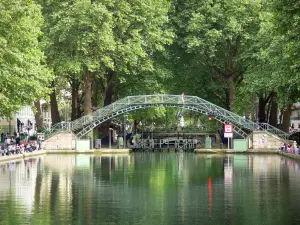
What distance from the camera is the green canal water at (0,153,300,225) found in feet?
69.0

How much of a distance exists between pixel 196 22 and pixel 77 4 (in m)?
12.7

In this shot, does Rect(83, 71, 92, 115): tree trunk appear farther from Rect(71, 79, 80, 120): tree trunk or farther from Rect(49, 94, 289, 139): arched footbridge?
Rect(71, 79, 80, 120): tree trunk

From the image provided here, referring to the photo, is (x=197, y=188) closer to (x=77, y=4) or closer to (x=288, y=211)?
(x=288, y=211)

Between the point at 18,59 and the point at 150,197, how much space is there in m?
23.5

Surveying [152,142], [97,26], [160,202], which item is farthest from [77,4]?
[160,202]

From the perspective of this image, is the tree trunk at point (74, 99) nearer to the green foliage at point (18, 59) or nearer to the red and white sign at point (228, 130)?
the red and white sign at point (228, 130)

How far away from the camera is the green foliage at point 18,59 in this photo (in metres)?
45.6

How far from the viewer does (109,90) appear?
76.9 metres

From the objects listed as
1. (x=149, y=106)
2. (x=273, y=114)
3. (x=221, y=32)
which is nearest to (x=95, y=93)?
(x=149, y=106)

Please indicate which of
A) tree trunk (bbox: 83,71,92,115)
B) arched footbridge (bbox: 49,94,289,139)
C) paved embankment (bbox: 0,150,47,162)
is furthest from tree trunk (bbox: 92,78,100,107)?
paved embankment (bbox: 0,150,47,162)

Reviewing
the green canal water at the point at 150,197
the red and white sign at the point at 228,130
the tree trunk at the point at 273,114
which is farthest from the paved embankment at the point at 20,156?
the tree trunk at the point at 273,114

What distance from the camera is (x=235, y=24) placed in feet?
225

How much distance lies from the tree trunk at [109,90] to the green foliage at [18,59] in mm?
18539

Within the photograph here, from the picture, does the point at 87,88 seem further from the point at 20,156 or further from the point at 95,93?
the point at 20,156
